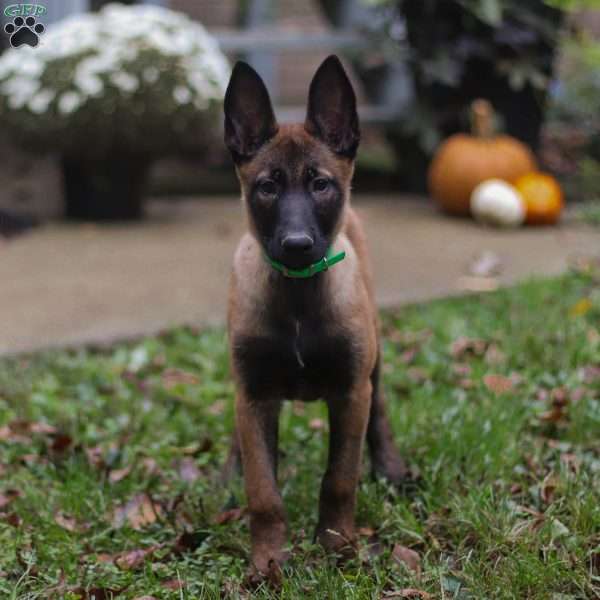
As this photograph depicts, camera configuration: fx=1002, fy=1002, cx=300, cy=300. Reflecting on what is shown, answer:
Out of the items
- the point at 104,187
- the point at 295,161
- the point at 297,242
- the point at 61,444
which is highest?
the point at 295,161

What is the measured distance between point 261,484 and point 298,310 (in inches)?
20.1

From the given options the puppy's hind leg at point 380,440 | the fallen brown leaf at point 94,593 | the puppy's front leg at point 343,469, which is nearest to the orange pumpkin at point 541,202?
the puppy's hind leg at point 380,440

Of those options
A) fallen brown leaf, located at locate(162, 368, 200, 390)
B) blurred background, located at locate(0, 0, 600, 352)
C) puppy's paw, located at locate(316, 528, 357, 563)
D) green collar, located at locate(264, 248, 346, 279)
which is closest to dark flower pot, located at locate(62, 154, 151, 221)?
blurred background, located at locate(0, 0, 600, 352)

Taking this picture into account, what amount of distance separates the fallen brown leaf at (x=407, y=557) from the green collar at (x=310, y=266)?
83 centimetres

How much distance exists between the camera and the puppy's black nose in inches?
104

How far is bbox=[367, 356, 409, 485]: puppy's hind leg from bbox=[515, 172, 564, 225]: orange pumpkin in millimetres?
4625

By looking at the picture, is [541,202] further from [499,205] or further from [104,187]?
[104,187]

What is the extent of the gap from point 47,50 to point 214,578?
17.5ft

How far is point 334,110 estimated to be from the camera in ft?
9.61

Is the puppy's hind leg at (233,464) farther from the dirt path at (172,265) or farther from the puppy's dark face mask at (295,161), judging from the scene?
the dirt path at (172,265)

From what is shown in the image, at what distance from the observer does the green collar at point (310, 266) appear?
2818 mm

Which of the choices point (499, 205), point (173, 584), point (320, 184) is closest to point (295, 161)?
point (320, 184)

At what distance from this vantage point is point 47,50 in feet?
23.5

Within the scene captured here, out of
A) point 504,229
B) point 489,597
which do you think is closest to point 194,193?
point 504,229
